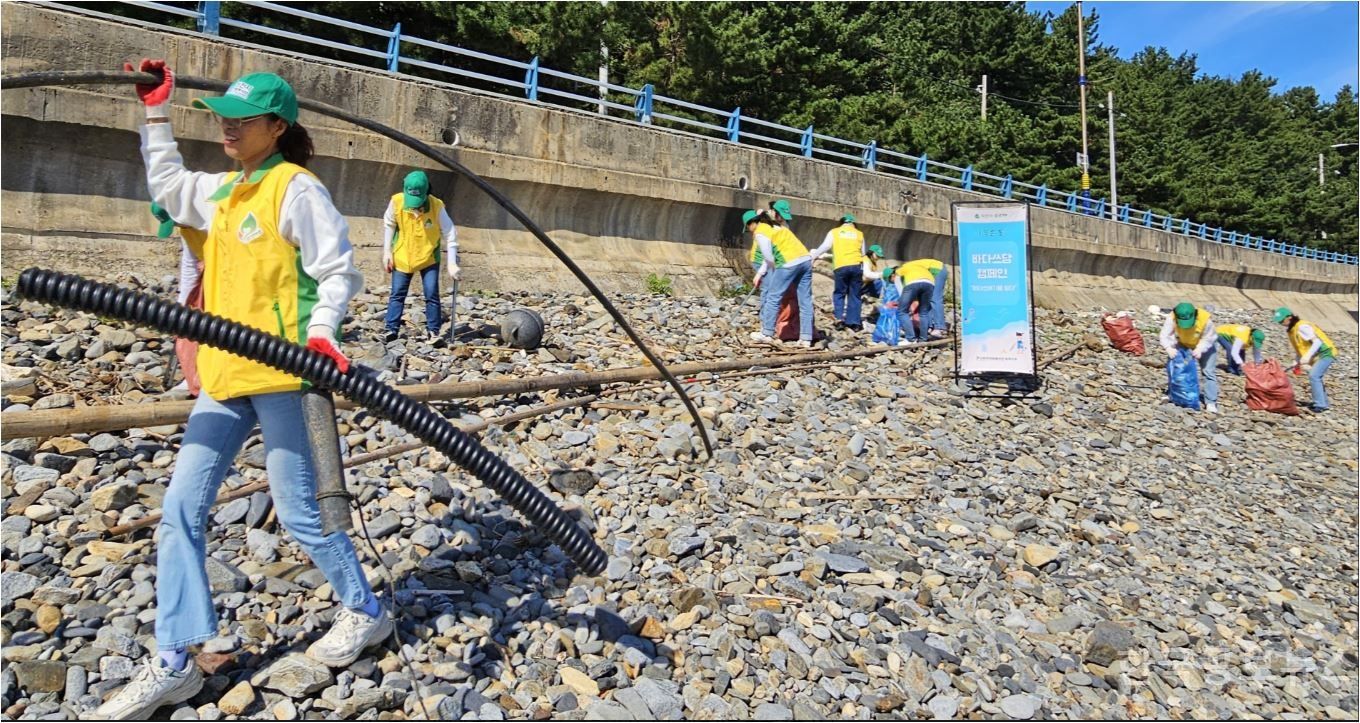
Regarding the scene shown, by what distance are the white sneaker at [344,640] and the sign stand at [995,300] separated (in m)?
8.57

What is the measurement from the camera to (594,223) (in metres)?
14.2

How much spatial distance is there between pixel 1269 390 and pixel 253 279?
14060 millimetres

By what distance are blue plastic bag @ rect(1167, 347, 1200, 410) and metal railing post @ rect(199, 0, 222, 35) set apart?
42.3 ft

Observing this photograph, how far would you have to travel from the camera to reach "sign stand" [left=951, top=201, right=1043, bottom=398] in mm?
10891

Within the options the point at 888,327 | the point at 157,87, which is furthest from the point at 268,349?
the point at 888,327

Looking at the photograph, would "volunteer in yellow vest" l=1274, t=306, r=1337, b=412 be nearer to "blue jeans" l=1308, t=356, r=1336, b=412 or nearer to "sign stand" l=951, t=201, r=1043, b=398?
"blue jeans" l=1308, t=356, r=1336, b=412

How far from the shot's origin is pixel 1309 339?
13844 millimetres

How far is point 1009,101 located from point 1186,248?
1318cm

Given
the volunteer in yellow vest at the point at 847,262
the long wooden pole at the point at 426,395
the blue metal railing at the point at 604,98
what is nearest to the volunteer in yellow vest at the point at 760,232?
the volunteer in yellow vest at the point at 847,262

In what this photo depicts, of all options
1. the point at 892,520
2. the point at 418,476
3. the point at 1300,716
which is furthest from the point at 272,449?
the point at 1300,716

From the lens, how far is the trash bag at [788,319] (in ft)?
39.1

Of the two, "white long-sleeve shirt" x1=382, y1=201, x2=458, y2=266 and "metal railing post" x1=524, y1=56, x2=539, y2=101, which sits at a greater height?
"metal railing post" x1=524, y1=56, x2=539, y2=101

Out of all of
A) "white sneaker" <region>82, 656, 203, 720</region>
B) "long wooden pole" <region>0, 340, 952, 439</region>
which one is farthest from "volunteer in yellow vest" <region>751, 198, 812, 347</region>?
"white sneaker" <region>82, 656, 203, 720</region>

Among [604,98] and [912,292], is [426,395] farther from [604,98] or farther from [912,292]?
[604,98]
